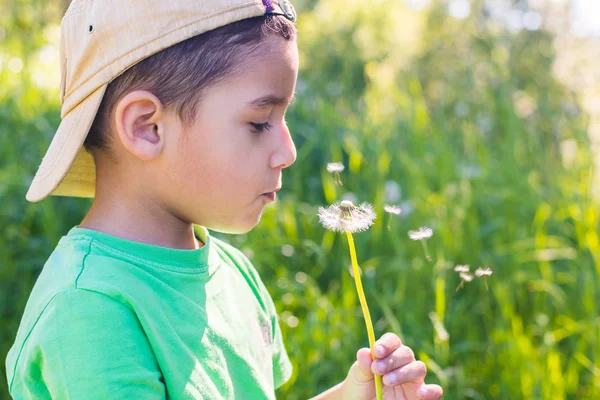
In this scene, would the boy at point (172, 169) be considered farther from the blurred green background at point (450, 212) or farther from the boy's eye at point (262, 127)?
the blurred green background at point (450, 212)

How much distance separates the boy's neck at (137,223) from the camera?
145 cm

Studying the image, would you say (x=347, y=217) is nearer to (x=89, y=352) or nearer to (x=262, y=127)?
(x=262, y=127)

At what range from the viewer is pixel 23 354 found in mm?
1297

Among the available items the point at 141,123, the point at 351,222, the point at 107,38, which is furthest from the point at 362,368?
the point at 107,38

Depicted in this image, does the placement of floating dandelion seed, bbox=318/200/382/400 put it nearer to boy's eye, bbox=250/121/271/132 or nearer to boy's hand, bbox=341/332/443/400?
boy's hand, bbox=341/332/443/400

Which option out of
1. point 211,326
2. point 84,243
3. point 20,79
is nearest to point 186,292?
point 211,326

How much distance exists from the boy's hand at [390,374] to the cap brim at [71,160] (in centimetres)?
68

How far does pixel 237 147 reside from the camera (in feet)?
4.60

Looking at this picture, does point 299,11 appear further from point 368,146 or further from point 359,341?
point 359,341

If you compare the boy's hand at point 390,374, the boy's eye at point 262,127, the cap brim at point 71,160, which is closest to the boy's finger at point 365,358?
the boy's hand at point 390,374

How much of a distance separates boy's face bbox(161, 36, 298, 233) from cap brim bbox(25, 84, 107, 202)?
Answer: 168mm

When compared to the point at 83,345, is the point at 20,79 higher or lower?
higher

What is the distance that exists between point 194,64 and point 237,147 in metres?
0.18

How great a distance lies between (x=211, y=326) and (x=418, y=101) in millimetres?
3198
